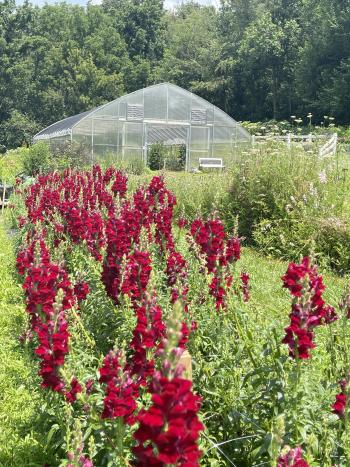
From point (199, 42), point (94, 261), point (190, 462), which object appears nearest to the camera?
point (190, 462)

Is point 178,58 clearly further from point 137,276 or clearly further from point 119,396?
point 119,396

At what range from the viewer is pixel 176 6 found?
237 feet

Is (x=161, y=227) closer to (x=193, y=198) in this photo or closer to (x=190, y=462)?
(x=190, y=462)

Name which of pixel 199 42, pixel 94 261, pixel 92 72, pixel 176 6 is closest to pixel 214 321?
pixel 94 261

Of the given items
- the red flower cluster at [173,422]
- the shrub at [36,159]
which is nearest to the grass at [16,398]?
the red flower cluster at [173,422]

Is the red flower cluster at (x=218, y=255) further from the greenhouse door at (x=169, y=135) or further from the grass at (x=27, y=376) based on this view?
the greenhouse door at (x=169, y=135)

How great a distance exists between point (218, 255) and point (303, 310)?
4.11 ft

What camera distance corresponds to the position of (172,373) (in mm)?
1444

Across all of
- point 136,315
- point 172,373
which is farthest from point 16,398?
point 172,373

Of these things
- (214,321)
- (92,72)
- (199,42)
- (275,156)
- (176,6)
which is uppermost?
(176,6)

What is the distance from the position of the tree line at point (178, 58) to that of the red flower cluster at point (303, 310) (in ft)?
130

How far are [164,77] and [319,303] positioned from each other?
53441 millimetres

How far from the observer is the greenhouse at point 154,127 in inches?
942

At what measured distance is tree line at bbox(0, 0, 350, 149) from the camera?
43.2 metres
